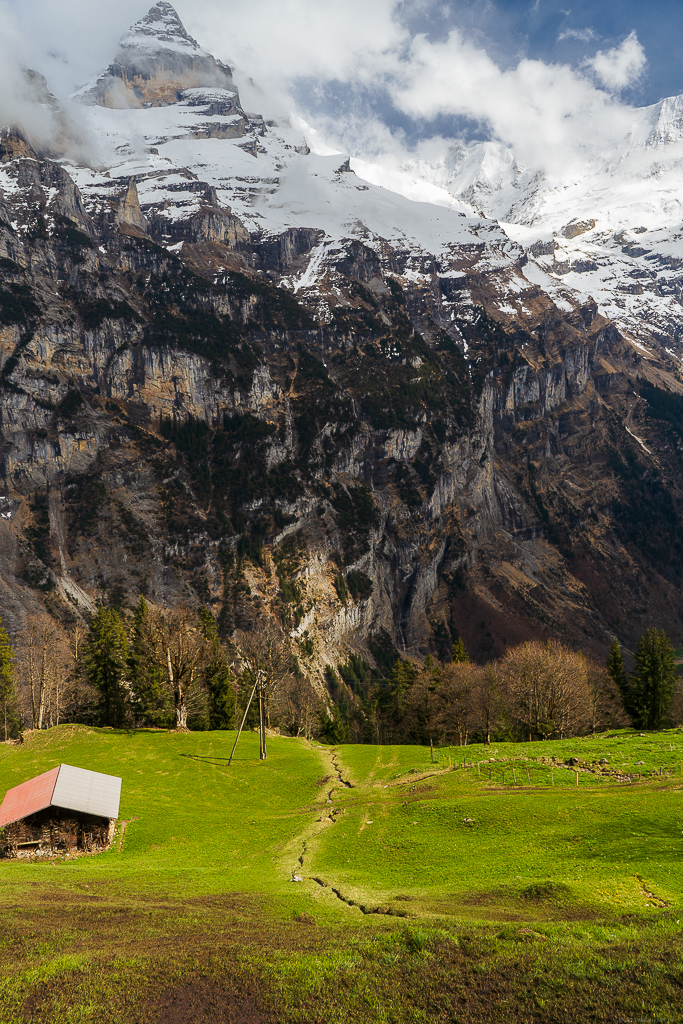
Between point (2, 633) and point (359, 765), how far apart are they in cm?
4198

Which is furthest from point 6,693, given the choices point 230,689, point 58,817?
point 58,817

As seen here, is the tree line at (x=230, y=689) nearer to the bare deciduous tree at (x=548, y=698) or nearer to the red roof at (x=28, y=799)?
the bare deciduous tree at (x=548, y=698)

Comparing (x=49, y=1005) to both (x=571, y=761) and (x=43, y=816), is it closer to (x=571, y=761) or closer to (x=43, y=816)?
(x=43, y=816)

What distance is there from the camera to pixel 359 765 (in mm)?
53969

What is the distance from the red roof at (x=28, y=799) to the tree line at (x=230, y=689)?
85.4ft

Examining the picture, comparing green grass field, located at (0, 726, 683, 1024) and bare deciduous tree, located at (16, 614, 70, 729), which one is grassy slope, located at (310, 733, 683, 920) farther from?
bare deciduous tree, located at (16, 614, 70, 729)

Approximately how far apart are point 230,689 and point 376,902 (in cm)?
6451

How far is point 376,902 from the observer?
20.1 meters

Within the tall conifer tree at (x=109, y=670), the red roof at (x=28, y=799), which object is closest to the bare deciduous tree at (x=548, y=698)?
the tall conifer tree at (x=109, y=670)

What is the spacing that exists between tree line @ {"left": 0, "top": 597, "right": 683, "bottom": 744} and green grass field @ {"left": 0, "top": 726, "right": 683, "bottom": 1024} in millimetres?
20150

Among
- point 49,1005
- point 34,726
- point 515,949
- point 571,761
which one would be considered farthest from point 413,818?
point 34,726

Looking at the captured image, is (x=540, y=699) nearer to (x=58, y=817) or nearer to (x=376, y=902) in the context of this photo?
(x=376, y=902)

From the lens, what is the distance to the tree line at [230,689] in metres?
64.1

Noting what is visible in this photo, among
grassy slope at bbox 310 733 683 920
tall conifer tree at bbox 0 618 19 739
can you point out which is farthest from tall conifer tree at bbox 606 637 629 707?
tall conifer tree at bbox 0 618 19 739
